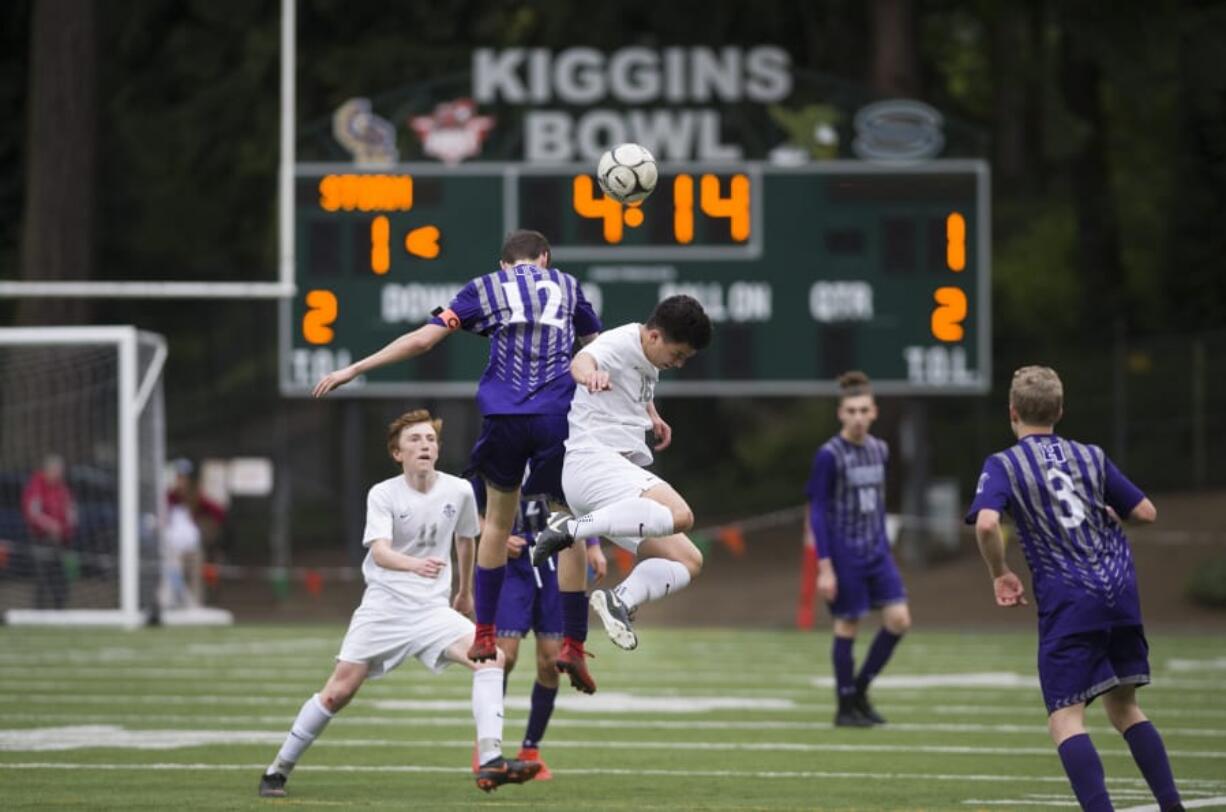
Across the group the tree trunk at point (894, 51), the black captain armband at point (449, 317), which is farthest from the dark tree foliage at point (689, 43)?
the black captain armband at point (449, 317)

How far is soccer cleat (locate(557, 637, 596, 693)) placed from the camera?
10.1m

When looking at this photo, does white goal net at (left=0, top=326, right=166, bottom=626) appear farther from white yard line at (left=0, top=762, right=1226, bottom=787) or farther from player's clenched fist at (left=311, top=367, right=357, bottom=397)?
player's clenched fist at (left=311, top=367, right=357, bottom=397)

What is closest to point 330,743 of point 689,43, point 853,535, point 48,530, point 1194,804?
point 853,535

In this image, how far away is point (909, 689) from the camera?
650 inches

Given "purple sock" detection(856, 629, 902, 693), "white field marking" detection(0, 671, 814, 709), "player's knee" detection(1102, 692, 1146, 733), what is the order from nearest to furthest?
1. "player's knee" detection(1102, 692, 1146, 733)
2. "purple sock" detection(856, 629, 902, 693)
3. "white field marking" detection(0, 671, 814, 709)

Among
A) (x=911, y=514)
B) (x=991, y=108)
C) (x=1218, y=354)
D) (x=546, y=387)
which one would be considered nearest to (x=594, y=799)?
(x=546, y=387)

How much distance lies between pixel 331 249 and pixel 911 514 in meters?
8.26

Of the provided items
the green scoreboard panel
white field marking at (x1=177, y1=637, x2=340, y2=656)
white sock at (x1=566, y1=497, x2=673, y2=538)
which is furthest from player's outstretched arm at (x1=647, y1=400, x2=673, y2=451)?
the green scoreboard panel

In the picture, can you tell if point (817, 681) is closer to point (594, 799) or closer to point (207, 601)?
point (594, 799)

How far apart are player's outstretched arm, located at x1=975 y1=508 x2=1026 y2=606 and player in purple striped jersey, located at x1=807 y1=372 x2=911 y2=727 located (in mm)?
5753

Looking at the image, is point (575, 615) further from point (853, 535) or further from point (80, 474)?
point (80, 474)

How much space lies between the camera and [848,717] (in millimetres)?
13875

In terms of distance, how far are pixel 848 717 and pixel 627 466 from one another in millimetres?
4604

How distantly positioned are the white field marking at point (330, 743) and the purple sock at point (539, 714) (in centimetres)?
124
